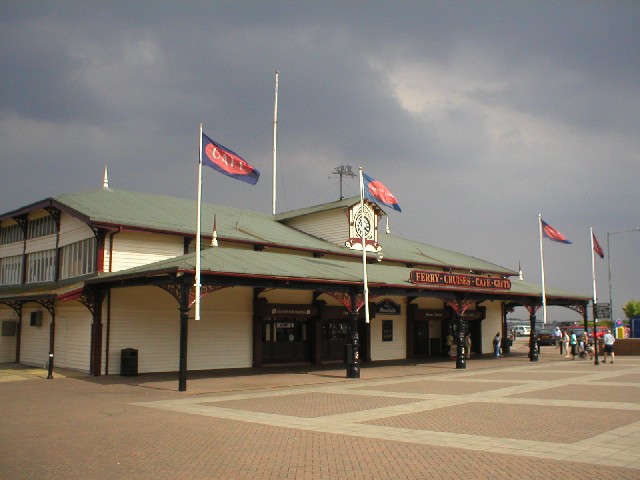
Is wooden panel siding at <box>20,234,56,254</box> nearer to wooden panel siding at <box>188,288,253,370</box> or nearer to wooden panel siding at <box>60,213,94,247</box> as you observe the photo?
wooden panel siding at <box>60,213,94,247</box>

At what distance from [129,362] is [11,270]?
1128 cm

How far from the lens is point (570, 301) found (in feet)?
113

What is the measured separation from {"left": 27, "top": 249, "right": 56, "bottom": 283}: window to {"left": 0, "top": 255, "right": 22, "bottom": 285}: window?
105 centimetres

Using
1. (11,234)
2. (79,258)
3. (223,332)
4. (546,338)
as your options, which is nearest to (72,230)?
(79,258)

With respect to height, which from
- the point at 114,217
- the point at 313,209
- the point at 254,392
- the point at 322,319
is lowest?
the point at 254,392

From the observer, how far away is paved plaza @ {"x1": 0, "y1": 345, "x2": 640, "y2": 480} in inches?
329

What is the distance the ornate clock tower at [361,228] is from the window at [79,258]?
12.6m

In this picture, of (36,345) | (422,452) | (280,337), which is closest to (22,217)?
(36,345)

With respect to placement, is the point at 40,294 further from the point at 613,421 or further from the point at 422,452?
the point at 613,421

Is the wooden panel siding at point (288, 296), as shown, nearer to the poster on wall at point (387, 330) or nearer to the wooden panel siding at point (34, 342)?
the poster on wall at point (387, 330)

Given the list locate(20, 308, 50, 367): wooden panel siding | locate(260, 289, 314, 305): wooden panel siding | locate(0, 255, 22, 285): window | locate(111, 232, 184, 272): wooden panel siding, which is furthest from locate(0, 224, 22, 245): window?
locate(260, 289, 314, 305): wooden panel siding

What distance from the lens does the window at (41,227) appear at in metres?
26.5

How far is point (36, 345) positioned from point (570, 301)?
27.0m

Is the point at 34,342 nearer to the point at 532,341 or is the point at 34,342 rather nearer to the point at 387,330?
the point at 387,330
